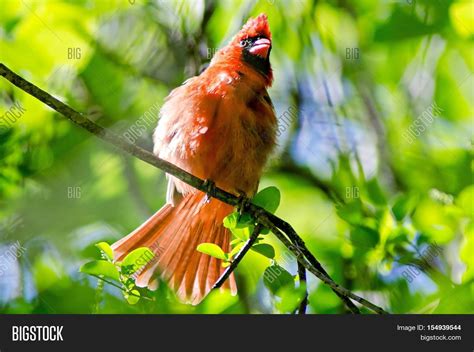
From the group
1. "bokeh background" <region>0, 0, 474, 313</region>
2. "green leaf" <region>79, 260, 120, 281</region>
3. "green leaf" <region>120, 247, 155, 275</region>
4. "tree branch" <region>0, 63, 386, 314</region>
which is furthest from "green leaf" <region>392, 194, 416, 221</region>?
"green leaf" <region>79, 260, 120, 281</region>

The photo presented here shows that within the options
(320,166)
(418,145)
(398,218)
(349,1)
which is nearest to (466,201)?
(398,218)

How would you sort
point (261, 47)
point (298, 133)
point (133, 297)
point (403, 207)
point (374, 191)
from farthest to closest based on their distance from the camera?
point (298, 133) → point (261, 47) → point (374, 191) → point (403, 207) → point (133, 297)

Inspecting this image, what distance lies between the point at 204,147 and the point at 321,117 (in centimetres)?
85

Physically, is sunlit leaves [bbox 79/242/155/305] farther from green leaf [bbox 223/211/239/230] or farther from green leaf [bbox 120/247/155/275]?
green leaf [bbox 223/211/239/230]

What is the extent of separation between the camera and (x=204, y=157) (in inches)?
109

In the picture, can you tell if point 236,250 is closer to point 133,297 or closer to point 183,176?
point 183,176

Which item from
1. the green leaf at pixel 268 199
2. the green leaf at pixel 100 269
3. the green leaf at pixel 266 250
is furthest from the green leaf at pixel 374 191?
the green leaf at pixel 100 269

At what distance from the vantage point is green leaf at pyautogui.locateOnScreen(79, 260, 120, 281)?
1.99m

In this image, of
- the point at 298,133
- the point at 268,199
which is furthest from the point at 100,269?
the point at 298,133

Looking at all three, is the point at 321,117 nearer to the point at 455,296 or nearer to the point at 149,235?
the point at 149,235

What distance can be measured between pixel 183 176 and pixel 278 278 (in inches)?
16.9

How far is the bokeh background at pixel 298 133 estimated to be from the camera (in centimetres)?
257

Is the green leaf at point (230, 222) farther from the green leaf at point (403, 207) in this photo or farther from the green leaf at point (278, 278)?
the green leaf at point (403, 207)

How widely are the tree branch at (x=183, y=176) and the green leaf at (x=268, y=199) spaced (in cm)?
4
